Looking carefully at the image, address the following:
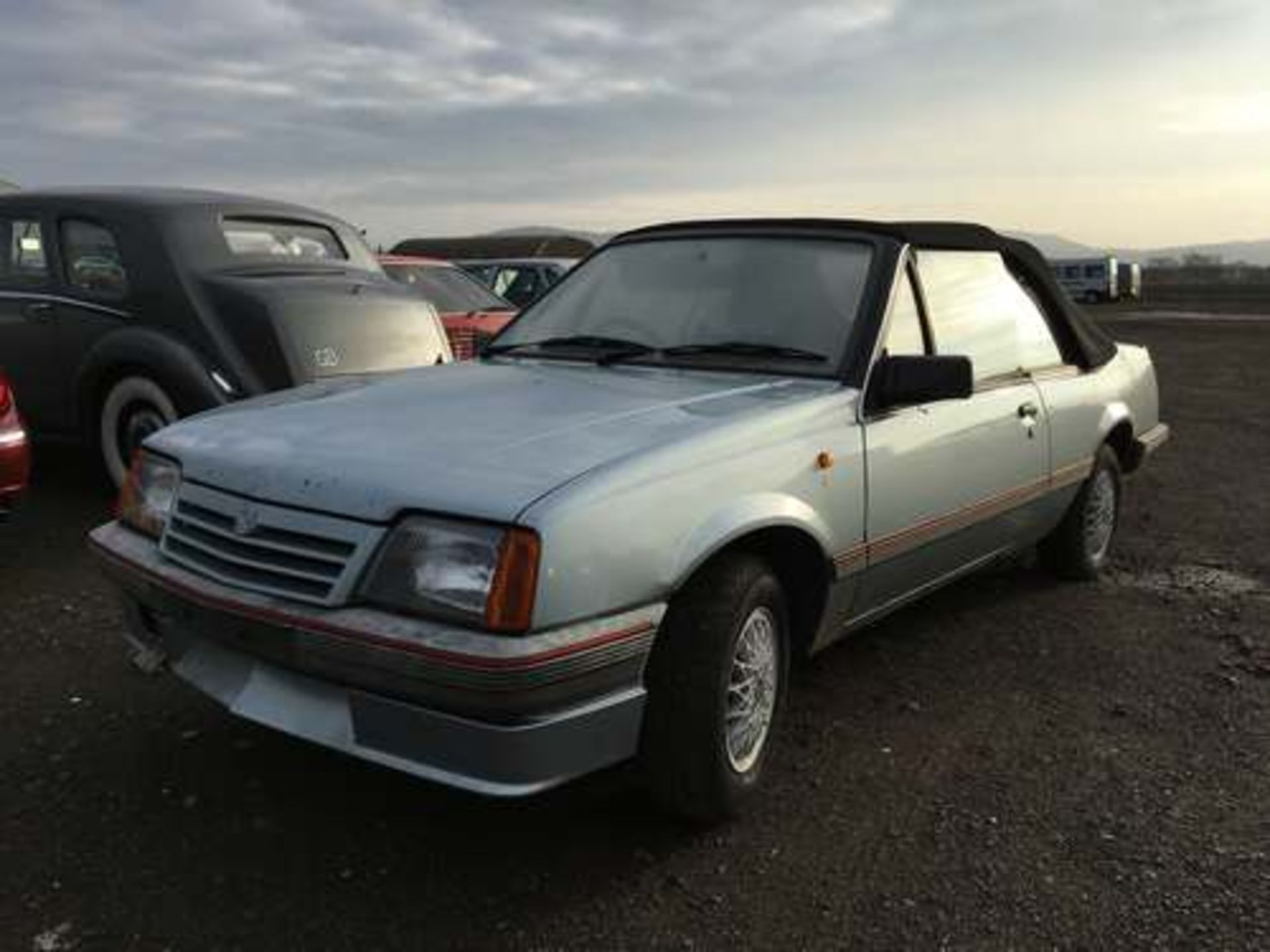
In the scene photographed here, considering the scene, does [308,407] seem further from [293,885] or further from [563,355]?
[293,885]

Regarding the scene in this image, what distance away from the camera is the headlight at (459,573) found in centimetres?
235

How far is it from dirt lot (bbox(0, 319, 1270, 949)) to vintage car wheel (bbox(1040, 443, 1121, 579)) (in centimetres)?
64

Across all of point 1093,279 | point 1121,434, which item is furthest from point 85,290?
point 1093,279

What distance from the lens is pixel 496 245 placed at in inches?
2100

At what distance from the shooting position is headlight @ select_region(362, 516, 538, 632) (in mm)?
2346

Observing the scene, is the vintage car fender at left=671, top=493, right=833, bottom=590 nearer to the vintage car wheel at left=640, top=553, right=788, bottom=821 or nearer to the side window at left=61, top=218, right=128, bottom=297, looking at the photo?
the vintage car wheel at left=640, top=553, right=788, bottom=821

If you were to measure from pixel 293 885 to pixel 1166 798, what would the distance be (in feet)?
7.63

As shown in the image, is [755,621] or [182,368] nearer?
[755,621]

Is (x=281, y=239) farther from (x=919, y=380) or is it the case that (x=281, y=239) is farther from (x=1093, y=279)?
(x=1093, y=279)

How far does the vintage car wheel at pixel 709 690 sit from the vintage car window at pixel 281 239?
4.73m

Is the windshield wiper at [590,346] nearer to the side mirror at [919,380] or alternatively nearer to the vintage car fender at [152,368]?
the side mirror at [919,380]

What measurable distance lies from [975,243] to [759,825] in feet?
8.24

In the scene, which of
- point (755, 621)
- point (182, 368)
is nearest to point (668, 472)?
point (755, 621)

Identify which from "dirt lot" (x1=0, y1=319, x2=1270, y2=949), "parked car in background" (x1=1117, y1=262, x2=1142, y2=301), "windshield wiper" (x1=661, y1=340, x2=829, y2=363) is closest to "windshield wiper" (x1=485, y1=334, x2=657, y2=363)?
"windshield wiper" (x1=661, y1=340, x2=829, y2=363)
